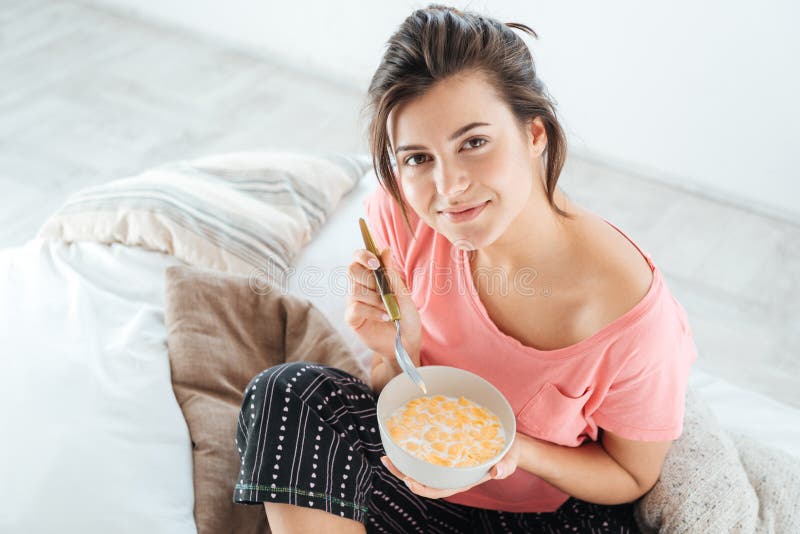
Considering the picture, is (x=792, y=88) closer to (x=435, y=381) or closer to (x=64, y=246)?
(x=435, y=381)

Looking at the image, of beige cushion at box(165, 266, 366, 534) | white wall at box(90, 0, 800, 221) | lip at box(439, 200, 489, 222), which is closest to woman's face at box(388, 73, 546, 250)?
lip at box(439, 200, 489, 222)

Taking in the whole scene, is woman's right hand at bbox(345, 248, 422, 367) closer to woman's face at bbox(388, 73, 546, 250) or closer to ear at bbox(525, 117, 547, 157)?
woman's face at bbox(388, 73, 546, 250)

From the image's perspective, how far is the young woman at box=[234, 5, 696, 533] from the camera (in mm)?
1048

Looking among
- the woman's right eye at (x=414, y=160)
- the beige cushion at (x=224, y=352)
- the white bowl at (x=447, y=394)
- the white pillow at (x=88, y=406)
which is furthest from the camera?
the beige cushion at (x=224, y=352)

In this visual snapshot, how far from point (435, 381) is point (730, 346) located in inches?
55.0

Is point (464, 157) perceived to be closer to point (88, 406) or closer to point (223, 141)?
point (88, 406)

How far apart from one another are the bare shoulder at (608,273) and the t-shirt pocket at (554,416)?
0.12 metres

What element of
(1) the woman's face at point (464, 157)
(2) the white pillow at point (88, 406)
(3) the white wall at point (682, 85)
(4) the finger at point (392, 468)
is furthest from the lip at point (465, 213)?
(3) the white wall at point (682, 85)

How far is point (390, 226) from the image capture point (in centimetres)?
135

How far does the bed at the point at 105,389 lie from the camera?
3.91 ft

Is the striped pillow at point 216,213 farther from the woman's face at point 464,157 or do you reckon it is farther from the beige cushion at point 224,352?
the woman's face at point 464,157

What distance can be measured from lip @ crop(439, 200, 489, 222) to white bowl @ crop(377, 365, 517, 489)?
0.22 m

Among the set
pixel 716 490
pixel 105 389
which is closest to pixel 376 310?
pixel 105 389

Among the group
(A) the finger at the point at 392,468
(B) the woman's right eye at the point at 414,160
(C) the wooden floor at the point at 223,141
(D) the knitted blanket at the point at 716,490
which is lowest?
(C) the wooden floor at the point at 223,141
